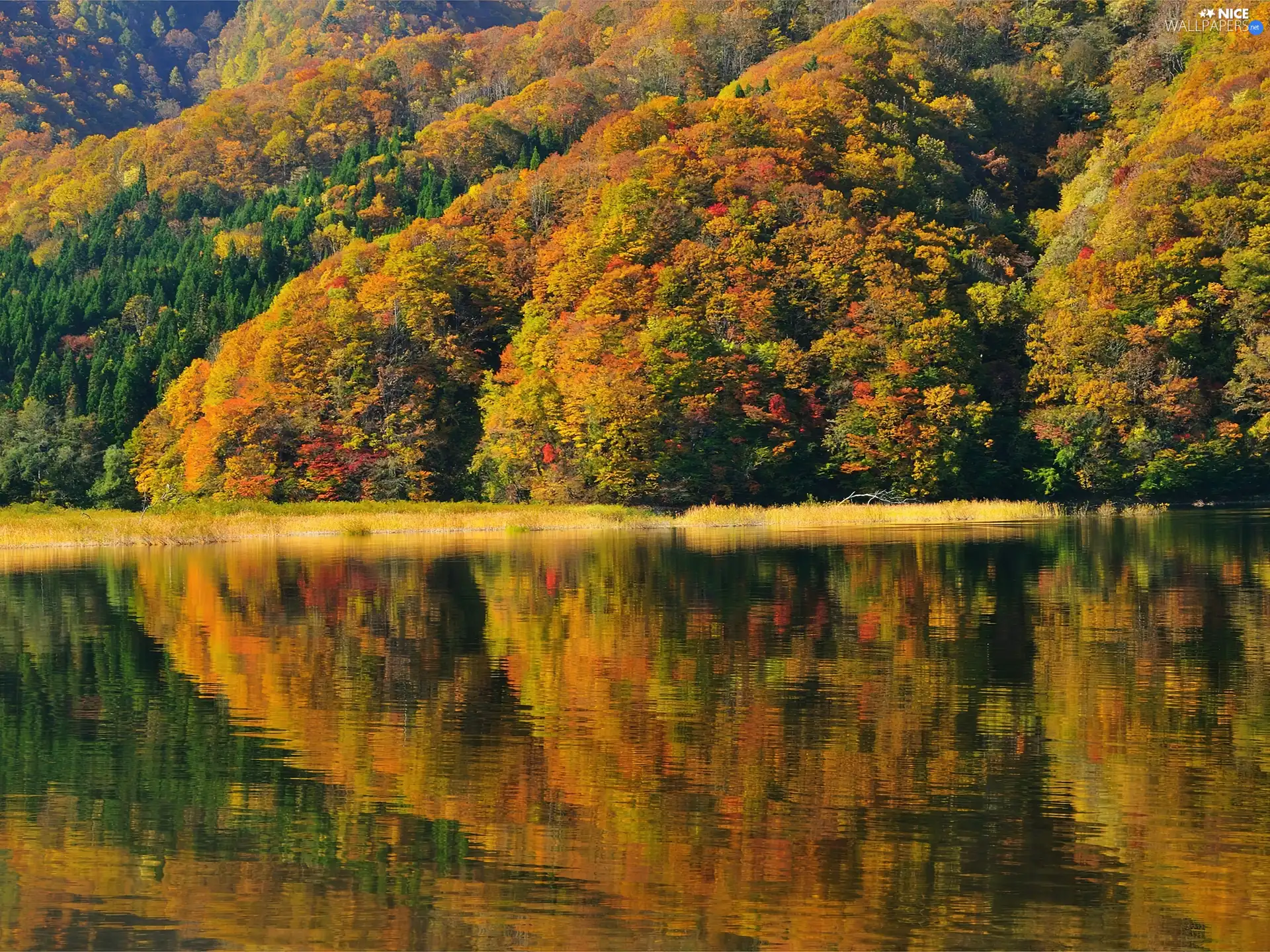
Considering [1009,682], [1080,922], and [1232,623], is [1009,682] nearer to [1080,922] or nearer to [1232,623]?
[1232,623]

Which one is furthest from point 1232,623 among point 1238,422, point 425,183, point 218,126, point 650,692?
point 218,126

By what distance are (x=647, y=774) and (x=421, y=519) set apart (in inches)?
2556

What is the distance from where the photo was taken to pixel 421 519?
3201 inches

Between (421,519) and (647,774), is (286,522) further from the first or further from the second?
(647,774)

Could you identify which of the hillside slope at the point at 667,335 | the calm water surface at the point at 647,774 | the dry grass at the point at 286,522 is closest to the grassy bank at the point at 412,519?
the dry grass at the point at 286,522

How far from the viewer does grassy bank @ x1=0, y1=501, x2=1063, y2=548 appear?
7400 cm

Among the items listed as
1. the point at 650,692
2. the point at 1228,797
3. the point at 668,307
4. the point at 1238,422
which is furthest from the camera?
the point at 668,307

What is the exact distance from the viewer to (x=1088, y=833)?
14.7m

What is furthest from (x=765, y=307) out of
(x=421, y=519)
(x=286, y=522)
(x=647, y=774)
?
(x=647, y=774)

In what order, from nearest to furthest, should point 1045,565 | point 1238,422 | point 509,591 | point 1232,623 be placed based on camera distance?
point 1232,623
point 509,591
point 1045,565
point 1238,422

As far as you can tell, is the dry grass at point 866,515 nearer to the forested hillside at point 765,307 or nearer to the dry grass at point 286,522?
the dry grass at point 286,522

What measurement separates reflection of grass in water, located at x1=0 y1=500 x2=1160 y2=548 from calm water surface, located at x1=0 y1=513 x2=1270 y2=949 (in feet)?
129

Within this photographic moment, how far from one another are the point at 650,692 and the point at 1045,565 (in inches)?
1036

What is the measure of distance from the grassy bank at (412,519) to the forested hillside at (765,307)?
7.90m
